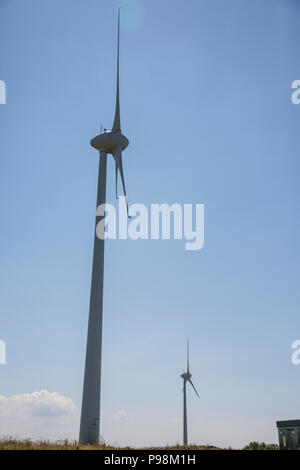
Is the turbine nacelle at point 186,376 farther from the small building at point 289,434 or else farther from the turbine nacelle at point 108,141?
the turbine nacelle at point 108,141

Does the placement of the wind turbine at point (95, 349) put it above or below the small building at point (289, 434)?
above

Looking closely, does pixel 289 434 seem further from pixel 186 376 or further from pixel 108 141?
pixel 186 376

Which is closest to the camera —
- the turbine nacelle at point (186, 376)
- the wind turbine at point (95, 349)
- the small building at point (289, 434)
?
the wind turbine at point (95, 349)

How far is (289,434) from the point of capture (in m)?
51.8

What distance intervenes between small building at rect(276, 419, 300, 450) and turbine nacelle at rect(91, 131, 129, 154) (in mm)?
36941

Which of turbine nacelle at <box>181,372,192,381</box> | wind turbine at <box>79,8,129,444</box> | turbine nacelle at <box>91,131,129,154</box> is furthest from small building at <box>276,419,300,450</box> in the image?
turbine nacelle at <box>181,372,192,381</box>

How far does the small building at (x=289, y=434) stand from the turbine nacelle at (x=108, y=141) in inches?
1454

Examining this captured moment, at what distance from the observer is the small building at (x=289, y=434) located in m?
51.1

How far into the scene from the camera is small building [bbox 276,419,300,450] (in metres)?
51.1

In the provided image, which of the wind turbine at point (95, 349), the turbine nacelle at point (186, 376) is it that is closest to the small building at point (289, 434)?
the wind turbine at point (95, 349)

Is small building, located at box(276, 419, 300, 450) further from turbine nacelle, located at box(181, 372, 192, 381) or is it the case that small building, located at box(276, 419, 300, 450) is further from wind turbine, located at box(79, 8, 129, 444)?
turbine nacelle, located at box(181, 372, 192, 381)

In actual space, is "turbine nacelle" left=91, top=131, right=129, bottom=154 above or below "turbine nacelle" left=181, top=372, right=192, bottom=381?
above
